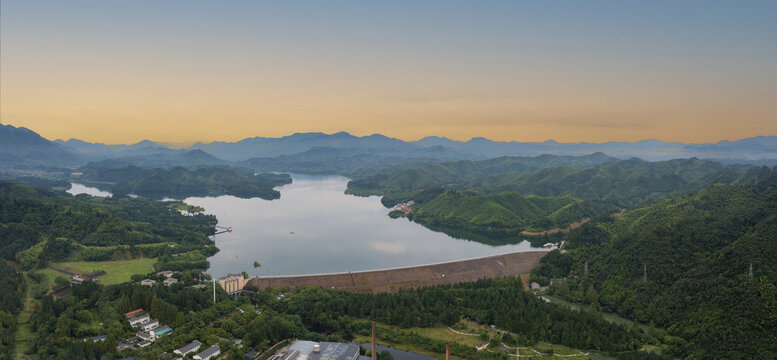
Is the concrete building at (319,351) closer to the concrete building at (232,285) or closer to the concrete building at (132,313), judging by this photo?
the concrete building at (132,313)

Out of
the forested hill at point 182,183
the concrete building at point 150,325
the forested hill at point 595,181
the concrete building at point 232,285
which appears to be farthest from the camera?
the forested hill at point 182,183

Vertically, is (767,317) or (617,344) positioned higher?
(767,317)

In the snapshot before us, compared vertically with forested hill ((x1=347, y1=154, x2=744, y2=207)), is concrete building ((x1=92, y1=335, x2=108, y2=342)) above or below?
below

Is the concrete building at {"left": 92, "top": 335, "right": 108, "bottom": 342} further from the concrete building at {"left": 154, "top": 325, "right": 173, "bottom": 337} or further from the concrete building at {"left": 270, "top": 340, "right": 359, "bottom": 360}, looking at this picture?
the concrete building at {"left": 270, "top": 340, "right": 359, "bottom": 360}

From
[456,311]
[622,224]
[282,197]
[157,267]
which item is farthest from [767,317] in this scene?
[282,197]

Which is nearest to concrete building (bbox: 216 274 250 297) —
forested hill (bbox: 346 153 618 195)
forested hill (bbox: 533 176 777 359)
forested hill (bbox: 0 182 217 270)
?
forested hill (bbox: 0 182 217 270)

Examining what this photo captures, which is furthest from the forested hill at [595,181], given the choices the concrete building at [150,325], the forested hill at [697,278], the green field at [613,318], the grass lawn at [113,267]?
the concrete building at [150,325]

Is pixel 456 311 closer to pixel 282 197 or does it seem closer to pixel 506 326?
pixel 506 326
